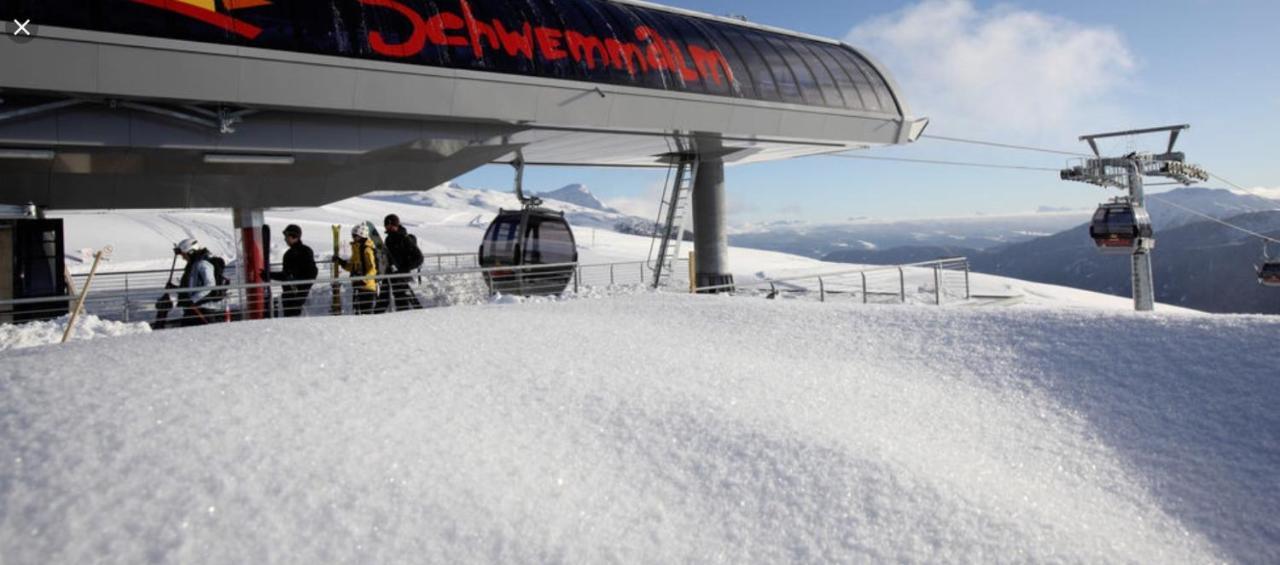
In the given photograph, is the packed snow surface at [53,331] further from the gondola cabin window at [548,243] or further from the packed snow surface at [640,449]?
the gondola cabin window at [548,243]

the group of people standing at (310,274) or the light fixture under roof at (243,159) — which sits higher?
the light fixture under roof at (243,159)

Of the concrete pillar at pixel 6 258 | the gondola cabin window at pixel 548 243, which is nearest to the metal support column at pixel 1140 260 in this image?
the gondola cabin window at pixel 548 243

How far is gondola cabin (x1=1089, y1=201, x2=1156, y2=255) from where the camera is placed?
23078 millimetres

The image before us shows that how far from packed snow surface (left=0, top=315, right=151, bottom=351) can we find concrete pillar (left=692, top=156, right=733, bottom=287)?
1125 centimetres

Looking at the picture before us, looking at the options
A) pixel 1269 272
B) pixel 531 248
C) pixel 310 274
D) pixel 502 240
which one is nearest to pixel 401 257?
pixel 310 274

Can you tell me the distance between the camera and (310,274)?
10.9 m

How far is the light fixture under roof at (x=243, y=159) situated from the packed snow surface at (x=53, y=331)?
2412 millimetres

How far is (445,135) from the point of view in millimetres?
11625

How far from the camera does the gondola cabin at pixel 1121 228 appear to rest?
2308 centimetres

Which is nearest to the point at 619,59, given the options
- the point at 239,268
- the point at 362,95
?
the point at 362,95

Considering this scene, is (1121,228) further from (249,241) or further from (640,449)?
(640,449)

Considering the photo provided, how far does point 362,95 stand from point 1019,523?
31.1 feet

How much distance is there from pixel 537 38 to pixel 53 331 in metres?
7.83

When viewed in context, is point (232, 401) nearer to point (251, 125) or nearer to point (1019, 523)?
point (1019, 523)
